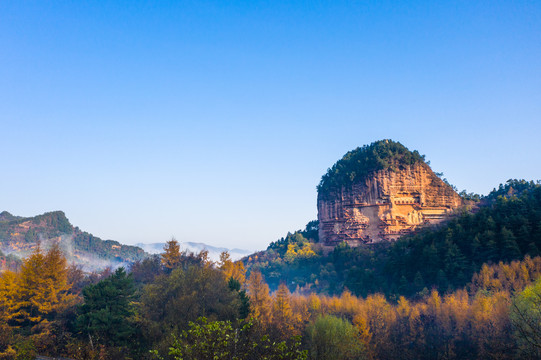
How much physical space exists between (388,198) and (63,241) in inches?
5617

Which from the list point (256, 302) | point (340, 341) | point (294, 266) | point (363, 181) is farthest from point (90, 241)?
point (340, 341)

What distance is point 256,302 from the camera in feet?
134

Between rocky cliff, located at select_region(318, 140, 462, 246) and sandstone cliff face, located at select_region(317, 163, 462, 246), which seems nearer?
sandstone cliff face, located at select_region(317, 163, 462, 246)

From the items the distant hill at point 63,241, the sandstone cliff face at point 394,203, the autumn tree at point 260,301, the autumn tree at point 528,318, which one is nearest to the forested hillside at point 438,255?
the sandstone cliff face at point 394,203

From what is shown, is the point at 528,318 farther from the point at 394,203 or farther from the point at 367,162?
the point at 367,162

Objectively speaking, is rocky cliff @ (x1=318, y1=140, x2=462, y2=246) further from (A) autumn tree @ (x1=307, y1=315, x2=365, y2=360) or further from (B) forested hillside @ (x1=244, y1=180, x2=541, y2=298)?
(A) autumn tree @ (x1=307, y1=315, x2=365, y2=360)

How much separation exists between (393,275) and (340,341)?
76.9 ft

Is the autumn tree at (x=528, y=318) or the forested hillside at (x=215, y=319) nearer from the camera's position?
the autumn tree at (x=528, y=318)

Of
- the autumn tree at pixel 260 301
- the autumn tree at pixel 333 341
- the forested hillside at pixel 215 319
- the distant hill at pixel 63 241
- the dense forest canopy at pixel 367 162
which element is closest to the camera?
the forested hillside at pixel 215 319

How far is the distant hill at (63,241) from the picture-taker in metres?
145

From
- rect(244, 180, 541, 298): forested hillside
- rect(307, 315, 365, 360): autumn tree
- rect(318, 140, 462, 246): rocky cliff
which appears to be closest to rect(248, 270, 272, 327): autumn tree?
rect(307, 315, 365, 360): autumn tree

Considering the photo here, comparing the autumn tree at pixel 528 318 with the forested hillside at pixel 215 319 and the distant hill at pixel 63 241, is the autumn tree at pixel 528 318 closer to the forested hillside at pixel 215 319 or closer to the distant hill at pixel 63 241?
the forested hillside at pixel 215 319

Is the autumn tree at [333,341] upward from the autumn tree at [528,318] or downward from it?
downward

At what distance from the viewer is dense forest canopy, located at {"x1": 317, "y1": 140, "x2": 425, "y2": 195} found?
6925 centimetres
